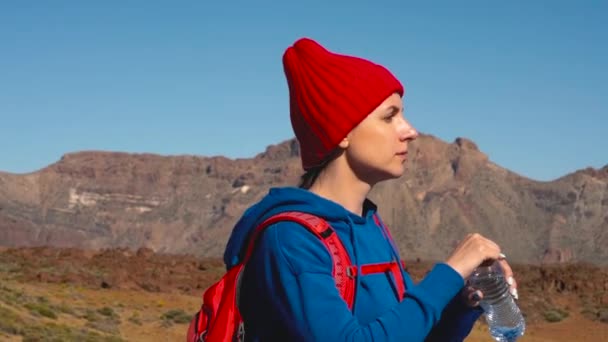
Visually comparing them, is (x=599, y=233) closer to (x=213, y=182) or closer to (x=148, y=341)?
(x=213, y=182)

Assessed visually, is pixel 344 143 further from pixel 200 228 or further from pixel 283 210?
pixel 200 228

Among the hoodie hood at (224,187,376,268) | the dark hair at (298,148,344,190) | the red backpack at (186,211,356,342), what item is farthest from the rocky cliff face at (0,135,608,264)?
the red backpack at (186,211,356,342)

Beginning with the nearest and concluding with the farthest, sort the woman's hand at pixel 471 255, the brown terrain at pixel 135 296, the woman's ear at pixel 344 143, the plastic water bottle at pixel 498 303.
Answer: the woman's hand at pixel 471 255 < the plastic water bottle at pixel 498 303 < the woman's ear at pixel 344 143 < the brown terrain at pixel 135 296

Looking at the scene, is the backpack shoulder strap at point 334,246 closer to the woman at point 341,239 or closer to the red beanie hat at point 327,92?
the woman at point 341,239

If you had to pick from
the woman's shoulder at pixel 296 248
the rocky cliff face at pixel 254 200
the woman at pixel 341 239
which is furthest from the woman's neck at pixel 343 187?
the rocky cliff face at pixel 254 200

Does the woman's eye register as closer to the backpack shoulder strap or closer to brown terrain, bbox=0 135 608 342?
the backpack shoulder strap

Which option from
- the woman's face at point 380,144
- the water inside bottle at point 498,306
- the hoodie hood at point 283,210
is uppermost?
the woman's face at point 380,144

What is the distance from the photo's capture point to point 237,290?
2.14 m

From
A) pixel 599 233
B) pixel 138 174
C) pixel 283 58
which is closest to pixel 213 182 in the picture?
pixel 138 174

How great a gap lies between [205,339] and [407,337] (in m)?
0.43

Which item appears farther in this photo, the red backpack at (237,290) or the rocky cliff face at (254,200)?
the rocky cliff face at (254,200)

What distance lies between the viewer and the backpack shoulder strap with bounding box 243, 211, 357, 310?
2074 millimetres

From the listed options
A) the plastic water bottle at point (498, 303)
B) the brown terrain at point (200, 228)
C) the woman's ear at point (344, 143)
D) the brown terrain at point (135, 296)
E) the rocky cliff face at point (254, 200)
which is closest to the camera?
the plastic water bottle at point (498, 303)

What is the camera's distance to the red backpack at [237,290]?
207 centimetres
